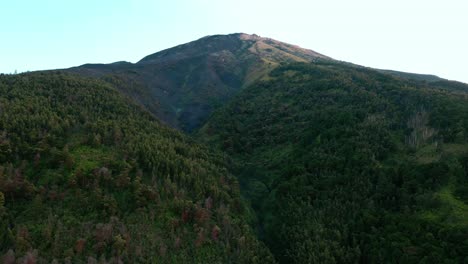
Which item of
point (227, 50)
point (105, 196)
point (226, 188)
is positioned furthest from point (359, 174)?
point (227, 50)

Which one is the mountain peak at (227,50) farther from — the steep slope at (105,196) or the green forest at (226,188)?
the steep slope at (105,196)

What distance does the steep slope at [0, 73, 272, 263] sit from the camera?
26.2 metres

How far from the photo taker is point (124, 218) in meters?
29.8

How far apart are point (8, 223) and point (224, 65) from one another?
127 meters

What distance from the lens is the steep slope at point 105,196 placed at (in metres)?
→ 26.2

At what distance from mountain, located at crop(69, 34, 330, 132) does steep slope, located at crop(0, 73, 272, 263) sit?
138 feet

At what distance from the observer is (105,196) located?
30594 millimetres

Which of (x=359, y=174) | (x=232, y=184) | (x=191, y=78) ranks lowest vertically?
(x=232, y=184)

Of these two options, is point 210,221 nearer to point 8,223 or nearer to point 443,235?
point 8,223

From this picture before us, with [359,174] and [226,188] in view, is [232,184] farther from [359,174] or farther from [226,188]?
[359,174]

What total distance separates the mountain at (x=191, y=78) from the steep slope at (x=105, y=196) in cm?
4216

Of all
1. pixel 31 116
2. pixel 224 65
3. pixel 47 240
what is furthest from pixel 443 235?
pixel 224 65

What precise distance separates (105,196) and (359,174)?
Result: 28393 mm

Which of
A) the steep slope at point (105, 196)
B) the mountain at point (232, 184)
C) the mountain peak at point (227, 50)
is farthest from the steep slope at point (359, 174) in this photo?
the mountain peak at point (227, 50)
